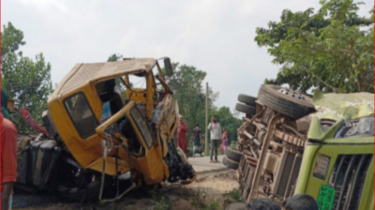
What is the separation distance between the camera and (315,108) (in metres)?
5.13

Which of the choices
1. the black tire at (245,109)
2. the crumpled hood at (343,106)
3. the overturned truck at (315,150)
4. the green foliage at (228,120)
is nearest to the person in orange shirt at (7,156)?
the overturned truck at (315,150)

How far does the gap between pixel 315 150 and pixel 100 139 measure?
3.86 meters

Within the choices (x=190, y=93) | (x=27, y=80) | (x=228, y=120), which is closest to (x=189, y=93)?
(x=190, y=93)

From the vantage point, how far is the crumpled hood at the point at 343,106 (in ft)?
14.0

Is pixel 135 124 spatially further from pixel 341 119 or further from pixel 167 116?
pixel 341 119

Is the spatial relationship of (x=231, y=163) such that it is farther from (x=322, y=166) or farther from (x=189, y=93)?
(x=189, y=93)

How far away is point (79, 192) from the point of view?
7316 mm

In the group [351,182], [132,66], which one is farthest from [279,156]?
[132,66]

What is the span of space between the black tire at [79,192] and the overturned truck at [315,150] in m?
2.31

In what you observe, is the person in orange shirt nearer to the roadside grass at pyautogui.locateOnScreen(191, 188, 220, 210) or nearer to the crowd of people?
the roadside grass at pyautogui.locateOnScreen(191, 188, 220, 210)

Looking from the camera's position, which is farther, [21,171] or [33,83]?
[33,83]

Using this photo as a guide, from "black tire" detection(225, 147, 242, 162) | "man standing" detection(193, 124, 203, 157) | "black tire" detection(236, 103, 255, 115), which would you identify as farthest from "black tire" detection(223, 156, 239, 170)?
"man standing" detection(193, 124, 203, 157)

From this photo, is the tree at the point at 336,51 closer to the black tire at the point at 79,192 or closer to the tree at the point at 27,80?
the black tire at the point at 79,192

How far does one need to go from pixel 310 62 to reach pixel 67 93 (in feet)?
18.7
